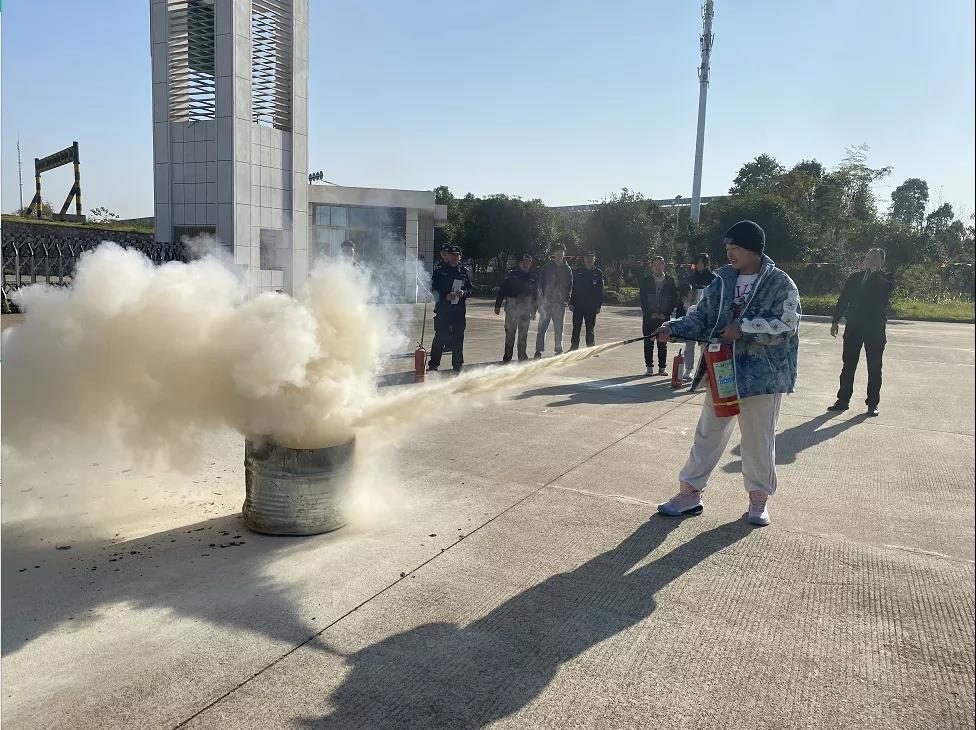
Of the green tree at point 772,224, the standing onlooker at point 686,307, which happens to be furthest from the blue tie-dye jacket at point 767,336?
the green tree at point 772,224

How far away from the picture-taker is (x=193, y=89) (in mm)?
13812

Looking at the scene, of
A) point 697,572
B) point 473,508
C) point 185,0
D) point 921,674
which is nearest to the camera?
point 921,674

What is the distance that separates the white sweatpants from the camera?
4.27 metres

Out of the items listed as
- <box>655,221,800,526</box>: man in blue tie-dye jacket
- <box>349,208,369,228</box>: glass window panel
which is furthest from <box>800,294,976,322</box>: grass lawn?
<box>655,221,800,526</box>: man in blue tie-dye jacket

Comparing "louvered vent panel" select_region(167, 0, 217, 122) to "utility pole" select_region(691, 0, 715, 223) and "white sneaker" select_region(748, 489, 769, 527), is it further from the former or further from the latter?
"utility pole" select_region(691, 0, 715, 223)

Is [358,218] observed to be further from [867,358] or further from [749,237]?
[749,237]

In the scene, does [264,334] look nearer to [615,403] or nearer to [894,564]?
[894,564]

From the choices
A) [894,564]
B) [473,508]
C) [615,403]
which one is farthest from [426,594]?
[615,403]

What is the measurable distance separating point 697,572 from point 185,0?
14344 mm

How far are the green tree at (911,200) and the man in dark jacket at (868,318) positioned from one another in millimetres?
33241

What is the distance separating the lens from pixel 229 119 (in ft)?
44.1

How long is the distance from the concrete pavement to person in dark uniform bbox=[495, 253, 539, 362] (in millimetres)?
5280

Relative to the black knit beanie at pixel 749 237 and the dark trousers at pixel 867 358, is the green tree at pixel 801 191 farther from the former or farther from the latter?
→ the black knit beanie at pixel 749 237

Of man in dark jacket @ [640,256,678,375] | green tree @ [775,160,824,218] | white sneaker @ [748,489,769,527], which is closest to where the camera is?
white sneaker @ [748,489,769,527]
